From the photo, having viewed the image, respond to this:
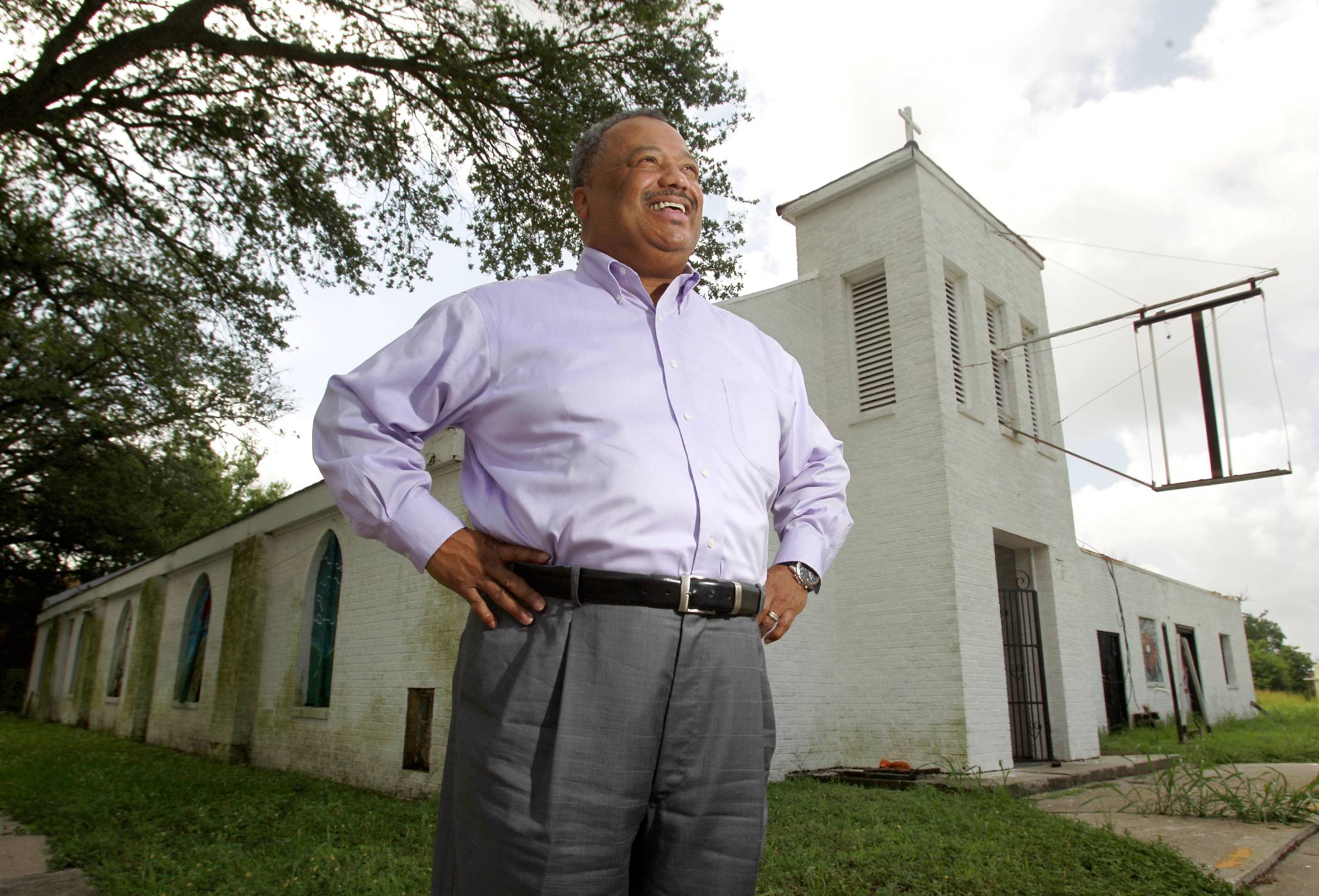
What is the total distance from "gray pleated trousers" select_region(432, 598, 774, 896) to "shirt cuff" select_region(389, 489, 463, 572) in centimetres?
17

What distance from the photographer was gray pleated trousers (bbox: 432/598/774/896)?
53.5 inches

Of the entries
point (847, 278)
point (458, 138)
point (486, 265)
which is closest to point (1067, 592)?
point (847, 278)

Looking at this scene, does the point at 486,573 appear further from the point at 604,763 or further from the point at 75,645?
the point at 75,645

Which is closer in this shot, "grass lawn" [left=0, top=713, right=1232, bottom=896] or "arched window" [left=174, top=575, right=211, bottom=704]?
"grass lawn" [left=0, top=713, right=1232, bottom=896]

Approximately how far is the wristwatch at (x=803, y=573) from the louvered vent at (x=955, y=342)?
8338mm

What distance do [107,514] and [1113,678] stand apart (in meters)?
20.6

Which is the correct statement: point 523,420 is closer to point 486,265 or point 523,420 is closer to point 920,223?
point 486,265

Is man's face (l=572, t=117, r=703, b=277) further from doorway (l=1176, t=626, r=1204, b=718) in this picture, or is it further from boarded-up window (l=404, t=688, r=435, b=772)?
doorway (l=1176, t=626, r=1204, b=718)

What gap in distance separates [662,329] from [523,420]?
36 cm

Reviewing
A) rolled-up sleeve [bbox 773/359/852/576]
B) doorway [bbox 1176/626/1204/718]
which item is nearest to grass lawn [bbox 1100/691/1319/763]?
doorway [bbox 1176/626/1204/718]

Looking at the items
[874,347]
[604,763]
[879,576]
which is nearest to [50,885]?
[604,763]

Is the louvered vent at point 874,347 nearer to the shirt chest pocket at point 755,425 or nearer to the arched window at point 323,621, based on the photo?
the arched window at point 323,621

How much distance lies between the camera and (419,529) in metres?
1.48

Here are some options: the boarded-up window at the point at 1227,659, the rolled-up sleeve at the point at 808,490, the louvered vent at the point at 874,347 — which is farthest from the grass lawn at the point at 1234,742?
the rolled-up sleeve at the point at 808,490
